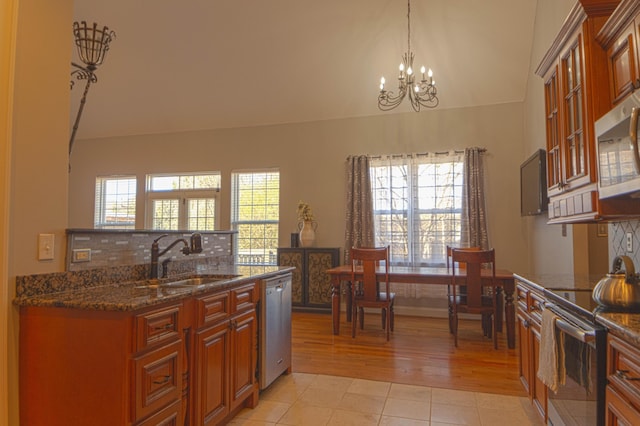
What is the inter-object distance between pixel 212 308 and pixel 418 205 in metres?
3.87

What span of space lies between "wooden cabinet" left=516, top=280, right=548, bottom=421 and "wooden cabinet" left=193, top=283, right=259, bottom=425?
177 centimetres

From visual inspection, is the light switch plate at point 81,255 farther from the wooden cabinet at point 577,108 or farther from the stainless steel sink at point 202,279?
the wooden cabinet at point 577,108

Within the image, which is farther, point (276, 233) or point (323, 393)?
point (276, 233)

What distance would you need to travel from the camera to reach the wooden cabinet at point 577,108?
1998 mm

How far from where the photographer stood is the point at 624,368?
1.31m

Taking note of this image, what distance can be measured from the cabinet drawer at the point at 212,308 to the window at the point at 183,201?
4.24 m

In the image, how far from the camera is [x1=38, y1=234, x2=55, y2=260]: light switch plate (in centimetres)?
186

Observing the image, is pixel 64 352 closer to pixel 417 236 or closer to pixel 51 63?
pixel 51 63

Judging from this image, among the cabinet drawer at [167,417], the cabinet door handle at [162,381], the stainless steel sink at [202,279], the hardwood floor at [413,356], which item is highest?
the stainless steel sink at [202,279]

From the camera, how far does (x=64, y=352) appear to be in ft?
5.56

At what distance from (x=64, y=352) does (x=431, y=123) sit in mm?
5010

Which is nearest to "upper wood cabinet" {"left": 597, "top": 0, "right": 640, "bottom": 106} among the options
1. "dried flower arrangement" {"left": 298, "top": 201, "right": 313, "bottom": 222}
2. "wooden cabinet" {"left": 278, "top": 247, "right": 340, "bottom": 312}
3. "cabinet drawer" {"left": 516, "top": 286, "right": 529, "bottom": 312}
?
"cabinet drawer" {"left": 516, "top": 286, "right": 529, "bottom": 312}

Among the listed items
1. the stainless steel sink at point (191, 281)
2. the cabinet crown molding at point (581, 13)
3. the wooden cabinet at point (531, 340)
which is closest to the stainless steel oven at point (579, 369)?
the wooden cabinet at point (531, 340)

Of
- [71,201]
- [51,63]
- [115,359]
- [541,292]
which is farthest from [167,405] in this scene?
[71,201]
